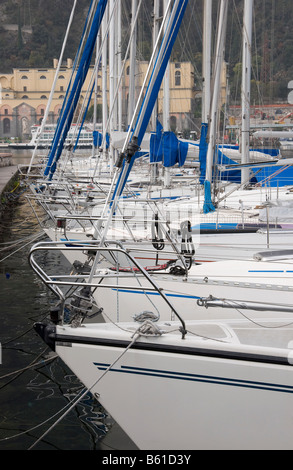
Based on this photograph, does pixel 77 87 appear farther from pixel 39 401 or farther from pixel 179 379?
pixel 179 379

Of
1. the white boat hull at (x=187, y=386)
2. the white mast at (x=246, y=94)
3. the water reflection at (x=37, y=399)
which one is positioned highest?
the white mast at (x=246, y=94)

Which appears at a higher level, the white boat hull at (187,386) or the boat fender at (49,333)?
the boat fender at (49,333)

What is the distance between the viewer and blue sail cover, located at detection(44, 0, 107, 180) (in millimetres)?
11000

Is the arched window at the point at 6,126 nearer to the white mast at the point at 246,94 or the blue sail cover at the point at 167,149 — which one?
the blue sail cover at the point at 167,149

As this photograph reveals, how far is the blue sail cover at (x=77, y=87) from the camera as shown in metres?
11.0

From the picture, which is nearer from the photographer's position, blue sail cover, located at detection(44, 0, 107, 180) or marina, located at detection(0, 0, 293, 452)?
marina, located at detection(0, 0, 293, 452)

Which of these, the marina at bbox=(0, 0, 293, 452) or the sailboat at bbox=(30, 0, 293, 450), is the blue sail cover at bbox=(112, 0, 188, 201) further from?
the sailboat at bbox=(30, 0, 293, 450)

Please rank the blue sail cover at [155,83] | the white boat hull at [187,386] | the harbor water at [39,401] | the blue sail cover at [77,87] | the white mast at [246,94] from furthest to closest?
the white mast at [246,94], the blue sail cover at [77,87], the blue sail cover at [155,83], the harbor water at [39,401], the white boat hull at [187,386]

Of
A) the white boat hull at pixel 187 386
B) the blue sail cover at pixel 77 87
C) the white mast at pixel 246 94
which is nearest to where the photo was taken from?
the white boat hull at pixel 187 386

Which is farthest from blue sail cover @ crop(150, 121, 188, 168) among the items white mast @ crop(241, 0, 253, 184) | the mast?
the mast

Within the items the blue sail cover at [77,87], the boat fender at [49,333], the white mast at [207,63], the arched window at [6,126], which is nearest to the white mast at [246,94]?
the white mast at [207,63]

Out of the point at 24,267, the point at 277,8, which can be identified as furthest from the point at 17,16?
the point at 24,267

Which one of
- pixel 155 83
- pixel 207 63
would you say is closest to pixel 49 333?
pixel 155 83
